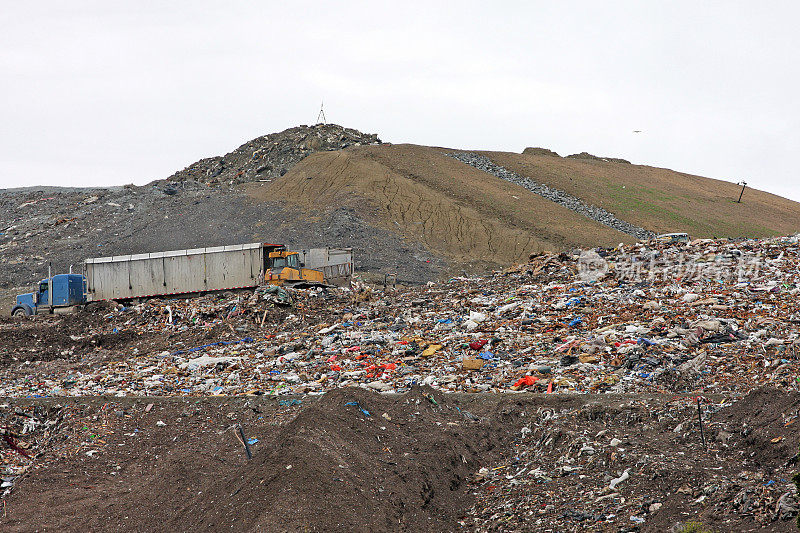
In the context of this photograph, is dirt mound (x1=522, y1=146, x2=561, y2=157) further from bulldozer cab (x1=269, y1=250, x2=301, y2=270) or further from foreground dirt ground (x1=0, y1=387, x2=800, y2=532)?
foreground dirt ground (x1=0, y1=387, x2=800, y2=532)

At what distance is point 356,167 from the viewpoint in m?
40.1

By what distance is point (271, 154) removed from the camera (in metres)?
46.3

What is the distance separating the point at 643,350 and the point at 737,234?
33.5 m

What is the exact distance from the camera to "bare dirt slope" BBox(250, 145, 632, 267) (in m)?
33.6

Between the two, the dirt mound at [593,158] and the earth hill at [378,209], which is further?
the dirt mound at [593,158]

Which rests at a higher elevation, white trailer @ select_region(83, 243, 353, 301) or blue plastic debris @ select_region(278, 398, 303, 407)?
white trailer @ select_region(83, 243, 353, 301)

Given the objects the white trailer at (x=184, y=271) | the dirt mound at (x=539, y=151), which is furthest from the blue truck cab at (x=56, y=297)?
the dirt mound at (x=539, y=151)

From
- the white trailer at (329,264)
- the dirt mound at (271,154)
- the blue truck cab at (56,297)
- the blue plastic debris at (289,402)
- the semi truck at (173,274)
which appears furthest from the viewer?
the dirt mound at (271,154)

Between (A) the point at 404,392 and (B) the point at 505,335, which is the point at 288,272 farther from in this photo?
(A) the point at 404,392

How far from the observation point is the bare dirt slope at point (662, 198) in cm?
4231

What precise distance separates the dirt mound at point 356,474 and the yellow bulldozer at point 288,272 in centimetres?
1224

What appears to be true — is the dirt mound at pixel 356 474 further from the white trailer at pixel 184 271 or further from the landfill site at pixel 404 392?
the white trailer at pixel 184 271

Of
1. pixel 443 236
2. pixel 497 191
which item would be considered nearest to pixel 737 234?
pixel 497 191

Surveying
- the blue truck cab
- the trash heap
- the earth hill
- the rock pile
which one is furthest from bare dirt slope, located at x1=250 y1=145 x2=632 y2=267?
the blue truck cab
